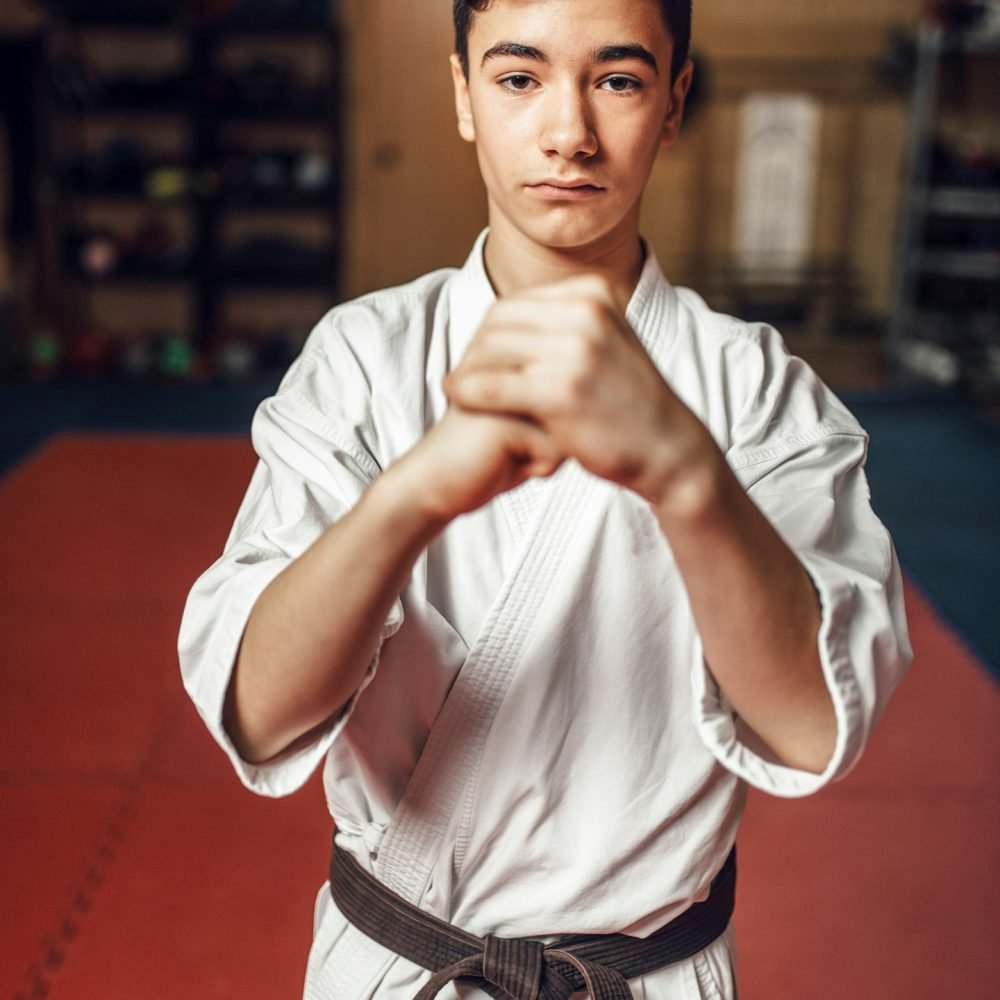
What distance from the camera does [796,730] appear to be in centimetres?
85

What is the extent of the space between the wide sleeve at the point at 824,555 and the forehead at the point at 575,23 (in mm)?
323

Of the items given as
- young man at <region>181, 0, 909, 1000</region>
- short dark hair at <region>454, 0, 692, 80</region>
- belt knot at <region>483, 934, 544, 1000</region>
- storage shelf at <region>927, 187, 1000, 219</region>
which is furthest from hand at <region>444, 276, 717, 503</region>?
storage shelf at <region>927, 187, 1000, 219</region>

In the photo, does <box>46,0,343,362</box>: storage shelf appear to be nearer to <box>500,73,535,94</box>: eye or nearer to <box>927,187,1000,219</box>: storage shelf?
<box>927,187,1000,219</box>: storage shelf

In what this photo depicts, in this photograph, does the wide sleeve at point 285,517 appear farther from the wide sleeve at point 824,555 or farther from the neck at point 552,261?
the wide sleeve at point 824,555

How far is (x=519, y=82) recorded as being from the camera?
3.18 ft

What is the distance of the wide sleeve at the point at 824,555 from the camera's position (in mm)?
843

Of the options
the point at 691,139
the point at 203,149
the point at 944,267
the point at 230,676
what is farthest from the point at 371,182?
the point at 230,676

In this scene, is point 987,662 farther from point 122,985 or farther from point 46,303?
point 46,303

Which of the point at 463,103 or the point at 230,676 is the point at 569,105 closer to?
the point at 463,103

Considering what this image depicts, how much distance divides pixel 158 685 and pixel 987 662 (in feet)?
8.00

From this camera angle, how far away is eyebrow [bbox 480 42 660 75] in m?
0.94

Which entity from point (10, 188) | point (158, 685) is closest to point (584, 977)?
point (158, 685)

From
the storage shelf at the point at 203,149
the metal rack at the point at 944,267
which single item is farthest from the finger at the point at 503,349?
the storage shelf at the point at 203,149

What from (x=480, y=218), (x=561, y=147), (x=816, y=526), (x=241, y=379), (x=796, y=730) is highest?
(x=561, y=147)
